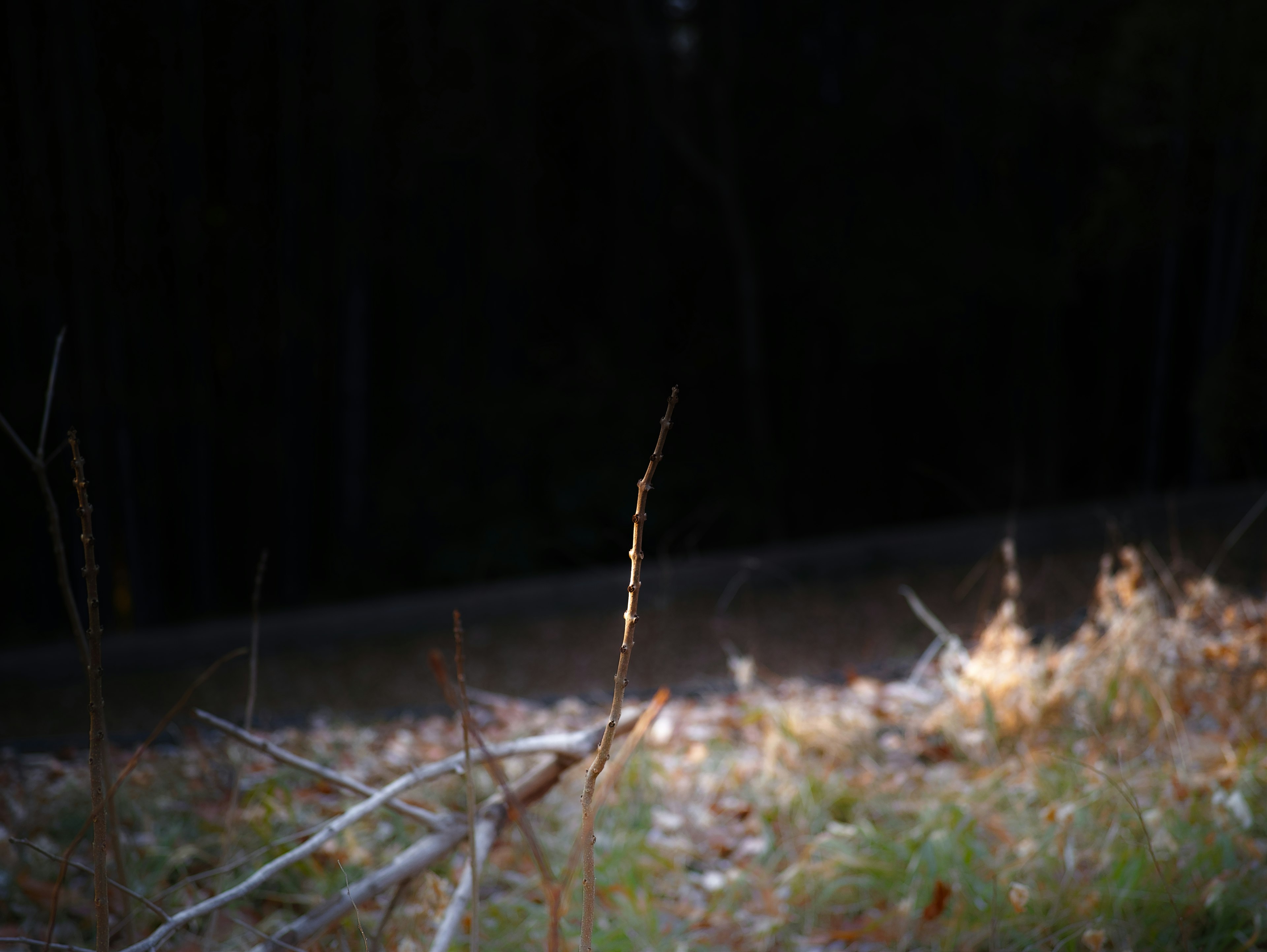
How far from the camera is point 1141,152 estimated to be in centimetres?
623

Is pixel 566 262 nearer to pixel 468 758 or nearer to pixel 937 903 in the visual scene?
pixel 937 903

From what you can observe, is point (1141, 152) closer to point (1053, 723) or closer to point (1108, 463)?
point (1108, 463)

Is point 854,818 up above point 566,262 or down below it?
below

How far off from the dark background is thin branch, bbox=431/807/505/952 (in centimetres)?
441

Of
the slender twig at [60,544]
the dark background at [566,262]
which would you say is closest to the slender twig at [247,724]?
the slender twig at [60,544]

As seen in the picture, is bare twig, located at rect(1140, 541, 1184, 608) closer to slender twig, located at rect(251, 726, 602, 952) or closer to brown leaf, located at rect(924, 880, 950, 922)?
brown leaf, located at rect(924, 880, 950, 922)

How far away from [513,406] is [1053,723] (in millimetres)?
5635

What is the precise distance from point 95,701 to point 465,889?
2.05 ft

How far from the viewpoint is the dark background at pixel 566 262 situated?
20.0ft

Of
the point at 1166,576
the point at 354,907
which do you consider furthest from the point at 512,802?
the point at 1166,576

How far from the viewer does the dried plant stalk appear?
78 cm

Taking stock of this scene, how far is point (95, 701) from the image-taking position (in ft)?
2.81

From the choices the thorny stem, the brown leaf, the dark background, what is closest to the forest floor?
the brown leaf

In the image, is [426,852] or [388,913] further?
[426,852]
